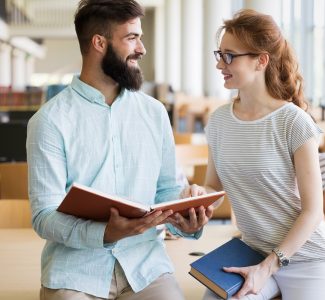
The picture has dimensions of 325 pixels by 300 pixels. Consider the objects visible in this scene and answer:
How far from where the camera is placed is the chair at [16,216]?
295 cm

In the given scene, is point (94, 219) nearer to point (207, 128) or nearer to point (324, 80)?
point (207, 128)

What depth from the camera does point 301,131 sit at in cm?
191

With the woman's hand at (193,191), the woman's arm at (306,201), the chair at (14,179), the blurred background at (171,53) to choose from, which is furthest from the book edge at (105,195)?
the chair at (14,179)

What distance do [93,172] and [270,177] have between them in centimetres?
49

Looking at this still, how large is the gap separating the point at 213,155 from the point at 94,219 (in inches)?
20.1

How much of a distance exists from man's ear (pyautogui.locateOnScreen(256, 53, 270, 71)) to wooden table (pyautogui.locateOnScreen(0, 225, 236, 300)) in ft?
2.21

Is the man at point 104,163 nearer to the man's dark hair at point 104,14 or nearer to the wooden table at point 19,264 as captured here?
the man's dark hair at point 104,14

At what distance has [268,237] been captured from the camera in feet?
6.46

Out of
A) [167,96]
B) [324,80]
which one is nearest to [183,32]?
[167,96]

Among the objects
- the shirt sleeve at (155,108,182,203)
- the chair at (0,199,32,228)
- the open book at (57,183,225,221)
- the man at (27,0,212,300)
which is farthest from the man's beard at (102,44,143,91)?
the chair at (0,199,32,228)

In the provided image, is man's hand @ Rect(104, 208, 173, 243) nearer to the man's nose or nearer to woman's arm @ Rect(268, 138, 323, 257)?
woman's arm @ Rect(268, 138, 323, 257)

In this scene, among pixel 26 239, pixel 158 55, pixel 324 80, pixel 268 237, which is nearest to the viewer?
pixel 268 237

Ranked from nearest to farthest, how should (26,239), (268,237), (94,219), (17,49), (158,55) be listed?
(94,219)
(268,237)
(26,239)
(158,55)
(17,49)

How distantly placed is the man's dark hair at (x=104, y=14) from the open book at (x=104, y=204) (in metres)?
0.55
